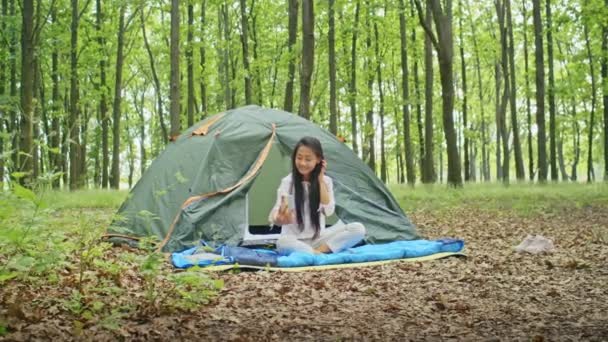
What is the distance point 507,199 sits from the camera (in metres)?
13.8

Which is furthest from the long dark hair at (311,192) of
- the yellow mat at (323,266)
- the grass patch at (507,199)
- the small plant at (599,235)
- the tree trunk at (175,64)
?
the tree trunk at (175,64)

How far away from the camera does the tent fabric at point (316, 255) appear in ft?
19.1

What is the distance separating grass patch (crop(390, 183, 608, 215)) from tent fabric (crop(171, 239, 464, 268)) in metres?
5.04

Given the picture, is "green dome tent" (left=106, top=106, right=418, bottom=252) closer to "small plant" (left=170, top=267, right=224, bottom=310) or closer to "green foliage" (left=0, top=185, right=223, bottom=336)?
"green foliage" (left=0, top=185, right=223, bottom=336)

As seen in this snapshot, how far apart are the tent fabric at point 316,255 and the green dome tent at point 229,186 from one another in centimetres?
49

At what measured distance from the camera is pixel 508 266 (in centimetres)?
584

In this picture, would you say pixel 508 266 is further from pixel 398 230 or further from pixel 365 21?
pixel 365 21

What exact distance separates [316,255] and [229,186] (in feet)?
5.25

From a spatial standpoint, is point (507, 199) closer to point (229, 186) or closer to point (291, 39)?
point (291, 39)

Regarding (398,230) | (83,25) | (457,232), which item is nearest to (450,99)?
(457,232)

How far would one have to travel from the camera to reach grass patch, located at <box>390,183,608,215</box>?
12.1 metres

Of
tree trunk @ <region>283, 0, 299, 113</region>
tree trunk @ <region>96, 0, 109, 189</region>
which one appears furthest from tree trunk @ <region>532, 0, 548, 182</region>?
tree trunk @ <region>96, 0, 109, 189</region>

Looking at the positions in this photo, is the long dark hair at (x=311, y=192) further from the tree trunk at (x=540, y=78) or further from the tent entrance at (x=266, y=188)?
the tree trunk at (x=540, y=78)

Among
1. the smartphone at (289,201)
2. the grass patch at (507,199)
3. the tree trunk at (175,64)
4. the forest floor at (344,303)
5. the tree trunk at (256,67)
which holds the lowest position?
the forest floor at (344,303)
